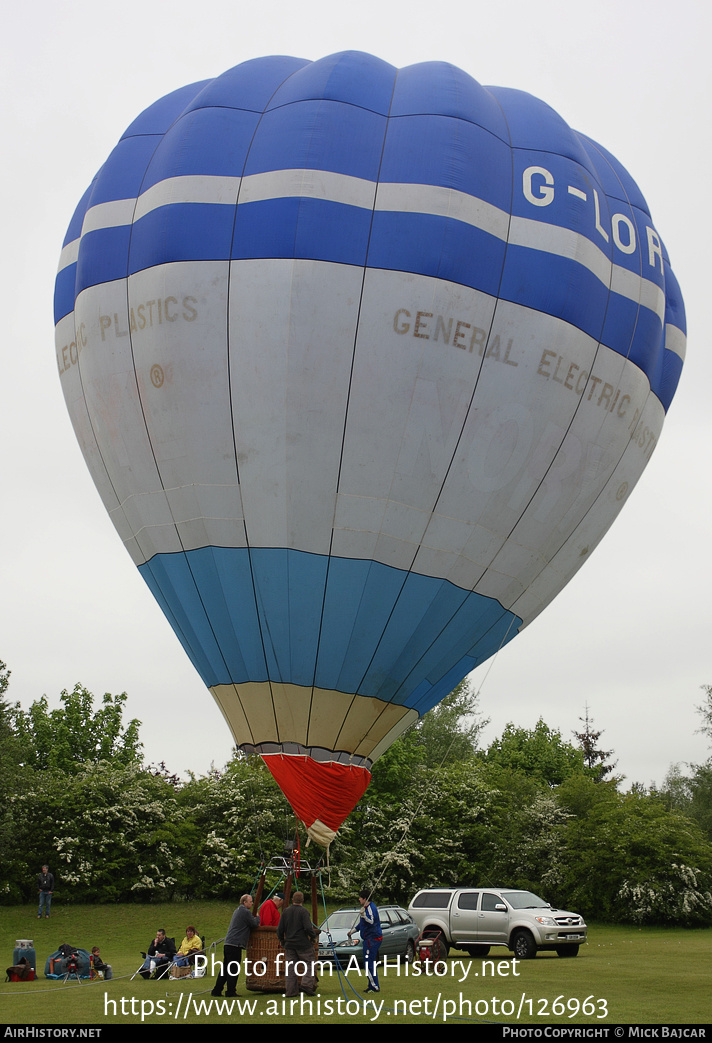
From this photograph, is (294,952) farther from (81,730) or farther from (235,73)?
(81,730)

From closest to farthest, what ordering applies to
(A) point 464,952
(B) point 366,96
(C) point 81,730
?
(B) point 366,96, (A) point 464,952, (C) point 81,730

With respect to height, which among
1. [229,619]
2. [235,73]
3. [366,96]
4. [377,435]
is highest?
[235,73]

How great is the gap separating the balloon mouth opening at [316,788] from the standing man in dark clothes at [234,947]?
103 centimetres

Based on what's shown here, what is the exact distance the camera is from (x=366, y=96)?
1080 cm

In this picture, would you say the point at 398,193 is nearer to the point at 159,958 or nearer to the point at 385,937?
the point at 159,958

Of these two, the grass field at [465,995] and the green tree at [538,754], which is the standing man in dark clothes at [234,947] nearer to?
the grass field at [465,995]

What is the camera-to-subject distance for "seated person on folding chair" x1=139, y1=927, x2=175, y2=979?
1272cm

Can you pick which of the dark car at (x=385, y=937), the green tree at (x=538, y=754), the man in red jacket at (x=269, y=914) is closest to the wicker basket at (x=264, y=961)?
the man in red jacket at (x=269, y=914)

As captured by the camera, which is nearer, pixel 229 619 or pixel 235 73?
pixel 229 619

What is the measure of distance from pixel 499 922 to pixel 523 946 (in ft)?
1.63

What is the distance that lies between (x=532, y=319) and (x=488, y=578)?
9.19 feet

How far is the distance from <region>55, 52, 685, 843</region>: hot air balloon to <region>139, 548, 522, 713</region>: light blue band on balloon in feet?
0.08

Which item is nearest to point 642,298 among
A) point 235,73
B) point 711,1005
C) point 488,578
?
point 488,578

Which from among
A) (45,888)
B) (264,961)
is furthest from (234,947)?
(45,888)
